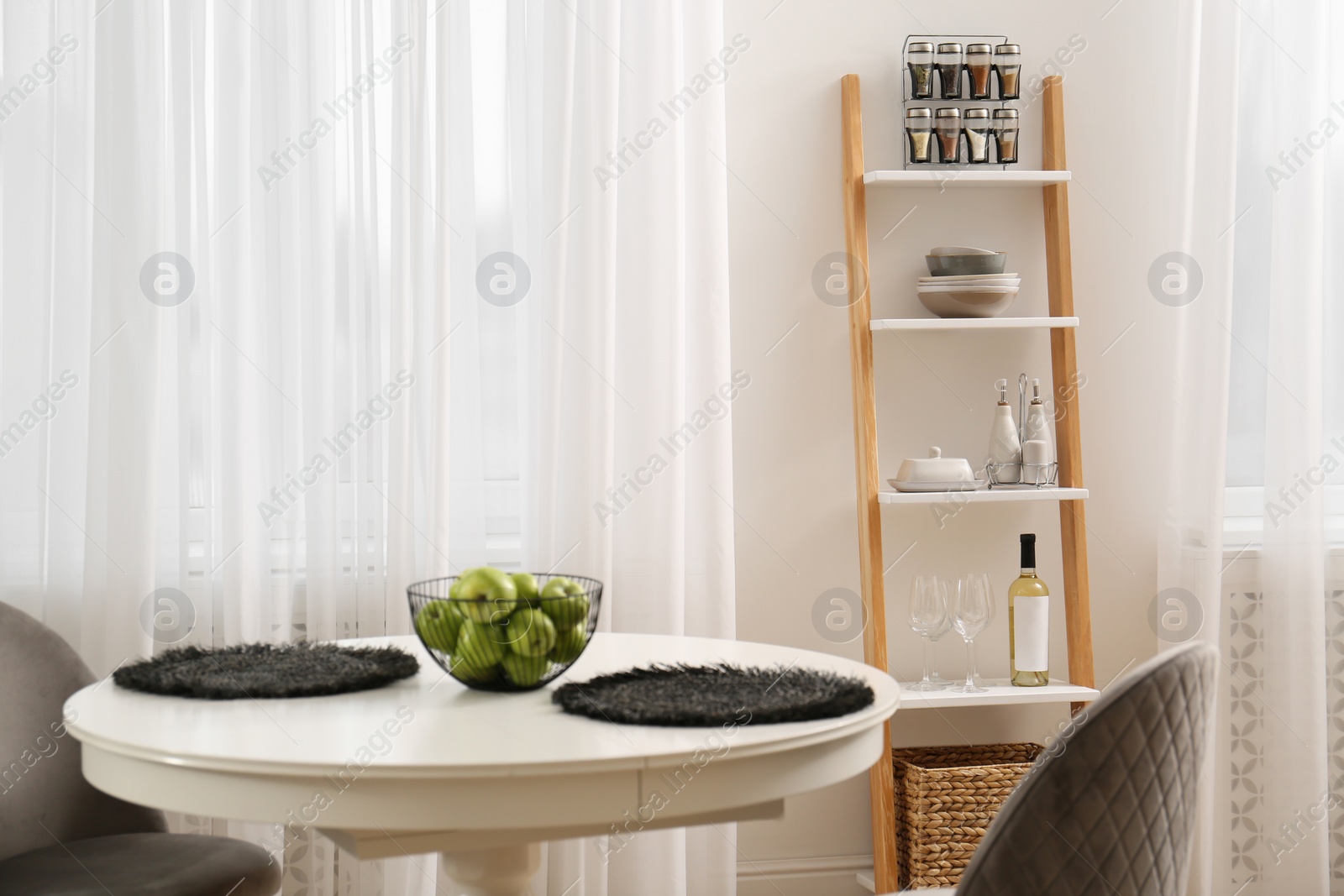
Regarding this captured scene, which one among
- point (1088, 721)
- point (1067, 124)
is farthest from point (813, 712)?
point (1067, 124)

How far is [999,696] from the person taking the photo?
2.45m

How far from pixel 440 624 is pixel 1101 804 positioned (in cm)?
76

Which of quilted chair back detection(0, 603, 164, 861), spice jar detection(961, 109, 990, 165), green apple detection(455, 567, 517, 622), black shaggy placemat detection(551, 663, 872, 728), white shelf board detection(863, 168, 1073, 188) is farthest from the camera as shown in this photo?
spice jar detection(961, 109, 990, 165)

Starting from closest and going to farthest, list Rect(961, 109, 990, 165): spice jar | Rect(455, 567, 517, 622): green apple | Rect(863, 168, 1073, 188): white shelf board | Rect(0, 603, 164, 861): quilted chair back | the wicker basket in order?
Rect(455, 567, 517, 622): green apple → Rect(0, 603, 164, 861): quilted chair back → the wicker basket → Rect(863, 168, 1073, 188): white shelf board → Rect(961, 109, 990, 165): spice jar

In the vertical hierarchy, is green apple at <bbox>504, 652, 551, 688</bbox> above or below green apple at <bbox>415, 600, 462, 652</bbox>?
below

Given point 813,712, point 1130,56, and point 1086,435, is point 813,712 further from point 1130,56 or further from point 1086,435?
point 1130,56

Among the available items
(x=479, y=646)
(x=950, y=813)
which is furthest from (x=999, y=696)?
(x=479, y=646)

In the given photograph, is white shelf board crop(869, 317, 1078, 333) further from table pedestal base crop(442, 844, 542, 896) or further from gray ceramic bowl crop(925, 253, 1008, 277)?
table pedestal base crop(442, 844, 542, 896)

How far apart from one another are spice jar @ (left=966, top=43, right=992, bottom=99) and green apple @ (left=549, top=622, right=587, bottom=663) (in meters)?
1.81

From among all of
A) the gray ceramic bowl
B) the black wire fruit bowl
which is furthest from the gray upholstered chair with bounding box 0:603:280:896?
the gray ceramic bowl

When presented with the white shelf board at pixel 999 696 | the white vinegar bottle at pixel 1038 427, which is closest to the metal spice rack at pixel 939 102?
the white vinegar bottle at pixel 1038 427

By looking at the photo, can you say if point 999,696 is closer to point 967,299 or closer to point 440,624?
point 967,299

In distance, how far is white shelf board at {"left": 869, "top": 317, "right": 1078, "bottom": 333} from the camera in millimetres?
2465

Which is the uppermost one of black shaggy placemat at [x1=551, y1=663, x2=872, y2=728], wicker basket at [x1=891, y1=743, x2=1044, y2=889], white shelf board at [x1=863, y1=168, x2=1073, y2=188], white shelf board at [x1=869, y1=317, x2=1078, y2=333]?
white shelf board at [x1=863, y1=168, x2=1073, y2=188]
